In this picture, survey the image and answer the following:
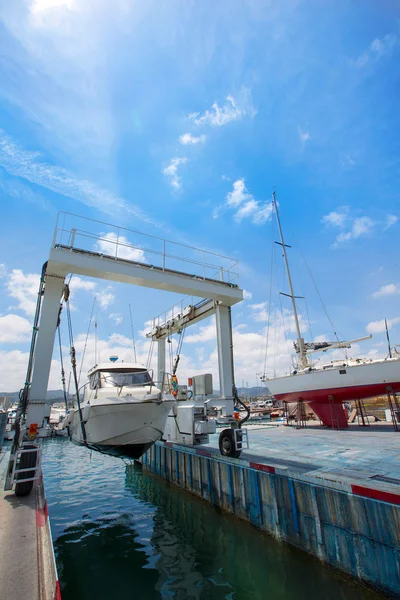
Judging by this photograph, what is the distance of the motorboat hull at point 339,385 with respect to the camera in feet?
47.4

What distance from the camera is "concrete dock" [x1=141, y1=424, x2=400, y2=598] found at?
4996mm

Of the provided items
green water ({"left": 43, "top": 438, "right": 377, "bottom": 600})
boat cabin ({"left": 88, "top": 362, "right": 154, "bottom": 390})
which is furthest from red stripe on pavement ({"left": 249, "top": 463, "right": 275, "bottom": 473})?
boat cabin ({"left": 88, "top": 362, "right": 154, "bottom": 390})

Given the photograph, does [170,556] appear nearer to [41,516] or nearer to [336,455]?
[41,516]

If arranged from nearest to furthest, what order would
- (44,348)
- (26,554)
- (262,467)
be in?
(26,554) < (262,467) < (44,348)

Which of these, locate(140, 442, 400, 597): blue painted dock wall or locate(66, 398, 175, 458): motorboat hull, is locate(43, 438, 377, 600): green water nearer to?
locate(140, 442, 400, 597): blue painted dock wall

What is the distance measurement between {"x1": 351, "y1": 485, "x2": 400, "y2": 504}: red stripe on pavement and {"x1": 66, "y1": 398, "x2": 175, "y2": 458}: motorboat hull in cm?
512

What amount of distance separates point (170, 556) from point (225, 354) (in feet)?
24.8

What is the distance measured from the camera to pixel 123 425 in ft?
26.3

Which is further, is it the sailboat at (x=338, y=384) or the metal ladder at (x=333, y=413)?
the metal ladder at (x=333, y=413)

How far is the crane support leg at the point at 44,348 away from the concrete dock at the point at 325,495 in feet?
18.7

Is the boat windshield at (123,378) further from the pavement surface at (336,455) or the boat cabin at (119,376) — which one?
the pavement surface at (336,455)

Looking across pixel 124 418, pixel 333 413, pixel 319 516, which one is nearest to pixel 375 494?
pixel 319 516

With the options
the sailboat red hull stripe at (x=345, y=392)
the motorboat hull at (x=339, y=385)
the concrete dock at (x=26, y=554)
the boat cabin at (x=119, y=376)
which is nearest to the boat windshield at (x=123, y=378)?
the boat cabin at (x=119, y=376)

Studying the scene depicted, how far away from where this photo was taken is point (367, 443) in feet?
33.3
